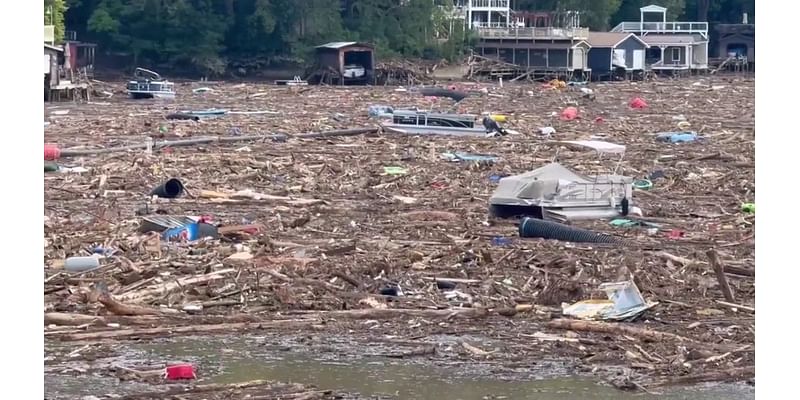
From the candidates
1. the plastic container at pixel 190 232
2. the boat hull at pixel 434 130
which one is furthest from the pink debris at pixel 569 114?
the plastic container at pixel 190 232

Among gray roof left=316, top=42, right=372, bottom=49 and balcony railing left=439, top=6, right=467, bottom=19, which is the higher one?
balcony railing left=439, top=6, right=467, bottom=19

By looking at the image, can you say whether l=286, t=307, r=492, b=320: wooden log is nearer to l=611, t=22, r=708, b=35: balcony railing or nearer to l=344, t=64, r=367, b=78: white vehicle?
l=344, t=64, r=367, b=78: white vehicle

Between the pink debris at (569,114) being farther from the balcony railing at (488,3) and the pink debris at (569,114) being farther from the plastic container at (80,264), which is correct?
the balcony railing at (488,3)

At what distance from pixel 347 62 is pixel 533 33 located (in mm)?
12247

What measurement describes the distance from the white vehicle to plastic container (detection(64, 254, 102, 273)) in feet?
185

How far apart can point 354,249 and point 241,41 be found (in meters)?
61.6

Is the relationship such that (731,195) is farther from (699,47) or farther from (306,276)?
(699,47)

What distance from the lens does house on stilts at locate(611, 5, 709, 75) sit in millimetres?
85000

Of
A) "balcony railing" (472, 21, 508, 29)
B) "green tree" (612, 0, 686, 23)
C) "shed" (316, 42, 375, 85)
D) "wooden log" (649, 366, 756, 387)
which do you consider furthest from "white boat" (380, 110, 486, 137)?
"green tree" (612, 0, 686, 23)

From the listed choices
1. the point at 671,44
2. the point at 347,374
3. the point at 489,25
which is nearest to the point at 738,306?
the point at 347,374

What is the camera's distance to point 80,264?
1597cm

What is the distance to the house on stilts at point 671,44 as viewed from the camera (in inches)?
3346

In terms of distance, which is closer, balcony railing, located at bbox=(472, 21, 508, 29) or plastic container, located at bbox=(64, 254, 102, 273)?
plastic container, located at bbox=(64, 254, 102, 273)

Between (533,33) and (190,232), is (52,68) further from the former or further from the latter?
(190,232)
